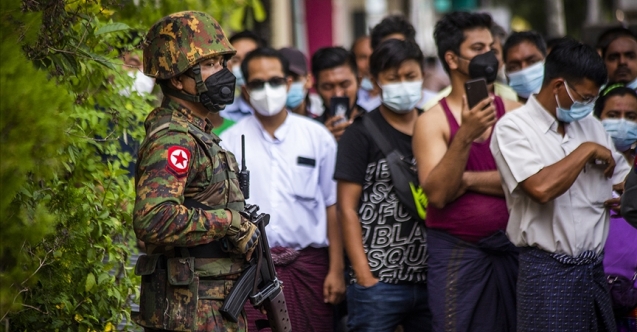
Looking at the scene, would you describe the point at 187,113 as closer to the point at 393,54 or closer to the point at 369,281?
the point at 369,281

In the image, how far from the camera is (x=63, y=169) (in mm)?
4090

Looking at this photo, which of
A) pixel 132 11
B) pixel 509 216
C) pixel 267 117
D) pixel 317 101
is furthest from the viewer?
pixel 317 101

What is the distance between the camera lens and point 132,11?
585 centimetres

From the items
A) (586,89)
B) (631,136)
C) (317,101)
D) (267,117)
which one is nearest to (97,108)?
(267,117)

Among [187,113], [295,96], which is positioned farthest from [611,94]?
[187,113]

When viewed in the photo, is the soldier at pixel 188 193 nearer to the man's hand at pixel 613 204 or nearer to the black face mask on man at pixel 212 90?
the black face mask on man at pixel 212 90

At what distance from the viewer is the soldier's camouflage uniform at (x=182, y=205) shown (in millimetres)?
3488

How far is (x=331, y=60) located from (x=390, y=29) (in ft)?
3.59

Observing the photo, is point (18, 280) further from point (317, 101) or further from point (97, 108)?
point (317, 101)

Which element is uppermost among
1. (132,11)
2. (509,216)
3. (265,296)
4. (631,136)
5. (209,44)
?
(132,11)

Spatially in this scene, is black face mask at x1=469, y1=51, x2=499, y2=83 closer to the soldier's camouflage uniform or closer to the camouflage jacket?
the soldier's camouflage uniform

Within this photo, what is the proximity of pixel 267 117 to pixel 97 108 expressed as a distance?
3.31 feet

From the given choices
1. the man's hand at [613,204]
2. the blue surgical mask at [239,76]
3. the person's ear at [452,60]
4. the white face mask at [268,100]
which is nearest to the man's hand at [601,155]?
the man's hand at [613,204]

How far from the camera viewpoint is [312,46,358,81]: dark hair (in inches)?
267
